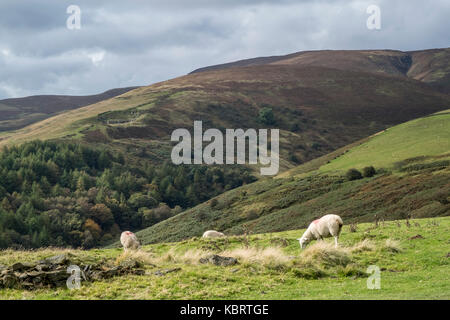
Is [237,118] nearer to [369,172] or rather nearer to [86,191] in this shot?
[86,191]

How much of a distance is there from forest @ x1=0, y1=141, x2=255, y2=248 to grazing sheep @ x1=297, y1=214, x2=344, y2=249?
75.6 metres

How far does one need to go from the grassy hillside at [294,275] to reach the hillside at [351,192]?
2313 centimetres

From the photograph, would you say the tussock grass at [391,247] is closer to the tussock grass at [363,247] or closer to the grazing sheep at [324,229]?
the tussock grass at [363,247]

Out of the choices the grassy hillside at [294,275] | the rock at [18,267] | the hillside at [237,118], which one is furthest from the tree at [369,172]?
the hillside at [237,118]

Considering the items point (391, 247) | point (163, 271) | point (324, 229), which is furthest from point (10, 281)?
point (391, 247)

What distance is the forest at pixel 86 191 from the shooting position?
319ft

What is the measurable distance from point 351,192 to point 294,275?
46030 mm

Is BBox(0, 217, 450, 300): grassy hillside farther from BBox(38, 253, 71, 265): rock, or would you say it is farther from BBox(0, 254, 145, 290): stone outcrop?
Result: BBox(38, 253, 71, 265): rock

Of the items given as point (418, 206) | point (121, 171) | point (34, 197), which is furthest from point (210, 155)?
point (418, 206)

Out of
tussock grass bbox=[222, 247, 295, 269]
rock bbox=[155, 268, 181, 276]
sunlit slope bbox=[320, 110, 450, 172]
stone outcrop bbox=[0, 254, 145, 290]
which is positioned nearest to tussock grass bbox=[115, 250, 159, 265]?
stone outcrop bbox=[0, 254, 145, 290]

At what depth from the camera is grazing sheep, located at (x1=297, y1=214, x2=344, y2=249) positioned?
22375mm

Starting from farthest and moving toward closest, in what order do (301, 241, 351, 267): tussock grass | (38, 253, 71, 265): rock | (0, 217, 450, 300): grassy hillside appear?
(301, 241, 351, 267): tussock grass, (38, 253, 71, 265): rock, (0, 217, 450, 300): grassy hillside
